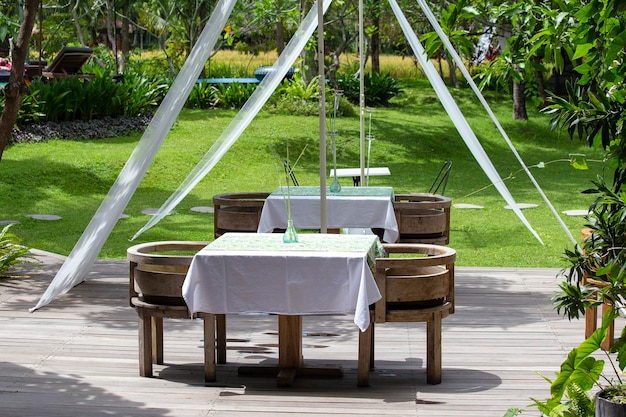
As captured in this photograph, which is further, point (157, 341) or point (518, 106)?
point (518, 106)

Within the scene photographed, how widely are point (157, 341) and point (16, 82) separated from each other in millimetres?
2071

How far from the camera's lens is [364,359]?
16.1 ft

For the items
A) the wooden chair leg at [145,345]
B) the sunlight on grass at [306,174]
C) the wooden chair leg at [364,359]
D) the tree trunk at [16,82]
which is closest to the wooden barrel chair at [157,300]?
the wooden chair leg at [145,345]

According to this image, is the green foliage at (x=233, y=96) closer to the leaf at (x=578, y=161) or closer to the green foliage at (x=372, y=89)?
the green foliage at (x=372, y=89)

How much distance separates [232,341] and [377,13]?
538 inches

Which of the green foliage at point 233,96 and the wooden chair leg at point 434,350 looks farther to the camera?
the green foliage at point 233,96

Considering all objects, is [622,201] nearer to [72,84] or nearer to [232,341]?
[232,341]

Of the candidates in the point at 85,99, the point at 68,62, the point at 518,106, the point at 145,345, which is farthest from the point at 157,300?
the point at 518,106

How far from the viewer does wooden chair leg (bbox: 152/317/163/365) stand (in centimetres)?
527

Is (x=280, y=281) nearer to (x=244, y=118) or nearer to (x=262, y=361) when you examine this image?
(x=262, y=361)

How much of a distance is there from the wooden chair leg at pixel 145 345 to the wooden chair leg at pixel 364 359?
1.10m

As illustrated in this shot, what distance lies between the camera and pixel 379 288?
4.82m

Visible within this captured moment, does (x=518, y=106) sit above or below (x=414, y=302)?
above

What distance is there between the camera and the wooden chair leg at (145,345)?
197 inches
